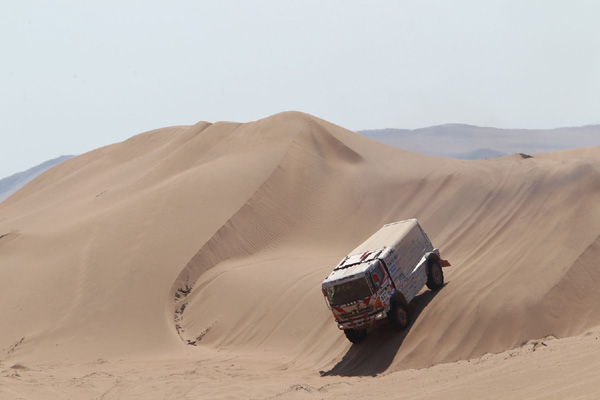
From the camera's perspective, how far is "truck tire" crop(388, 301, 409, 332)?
15.7 metres

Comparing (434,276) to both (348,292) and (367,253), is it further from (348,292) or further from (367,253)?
(348,292)

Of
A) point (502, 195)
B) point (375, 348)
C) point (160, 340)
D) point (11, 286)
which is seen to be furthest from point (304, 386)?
point (11, 286)

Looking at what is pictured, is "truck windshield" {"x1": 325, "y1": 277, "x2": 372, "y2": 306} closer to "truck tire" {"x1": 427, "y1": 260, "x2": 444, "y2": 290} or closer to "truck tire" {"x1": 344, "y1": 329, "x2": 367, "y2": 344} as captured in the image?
"truck tire" {"x1": 344, "y1": 329, "x2": 367, "y2": 344}

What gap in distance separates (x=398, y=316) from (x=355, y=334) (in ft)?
4.14

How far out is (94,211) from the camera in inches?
1287

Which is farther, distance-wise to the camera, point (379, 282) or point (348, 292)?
point (348, 292)

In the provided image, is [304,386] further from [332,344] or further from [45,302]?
[45,302]

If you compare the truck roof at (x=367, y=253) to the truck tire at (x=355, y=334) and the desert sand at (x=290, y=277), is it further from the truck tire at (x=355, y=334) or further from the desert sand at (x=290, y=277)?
the desert sand at (x=290, y=277)

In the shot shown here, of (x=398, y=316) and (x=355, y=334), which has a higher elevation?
(x=398, y=316)

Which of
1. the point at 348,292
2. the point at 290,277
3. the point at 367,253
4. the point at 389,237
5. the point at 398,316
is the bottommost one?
the point at 398,316

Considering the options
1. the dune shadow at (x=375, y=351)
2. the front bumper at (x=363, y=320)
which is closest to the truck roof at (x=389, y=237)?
the dune shadow at (x=375, y=351)

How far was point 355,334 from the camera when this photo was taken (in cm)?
1634

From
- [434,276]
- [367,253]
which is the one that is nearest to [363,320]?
[367,253]


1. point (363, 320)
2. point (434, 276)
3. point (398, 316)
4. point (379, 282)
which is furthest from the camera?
point (434, 276)
